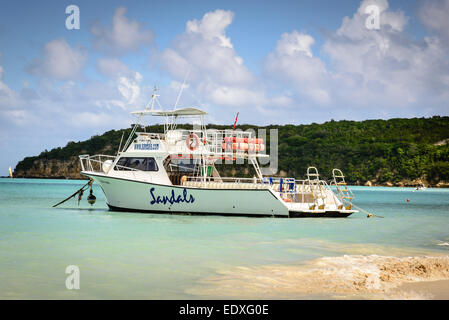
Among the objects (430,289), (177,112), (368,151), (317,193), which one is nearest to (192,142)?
(177,112)

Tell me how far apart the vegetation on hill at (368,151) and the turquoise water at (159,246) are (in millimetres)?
57300

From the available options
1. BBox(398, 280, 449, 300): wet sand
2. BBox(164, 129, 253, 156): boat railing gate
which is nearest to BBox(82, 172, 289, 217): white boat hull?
BBox(164, 129, 253, 156): boat railing gate

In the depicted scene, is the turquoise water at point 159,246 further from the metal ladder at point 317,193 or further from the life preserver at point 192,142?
the life preserver at point 192,142

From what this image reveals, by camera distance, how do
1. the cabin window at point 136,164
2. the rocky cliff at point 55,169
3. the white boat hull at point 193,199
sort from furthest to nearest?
1. the rocky cliff at point 55,169
2. the cabin window at point 136,164
3. the white boat hull at point 193,199

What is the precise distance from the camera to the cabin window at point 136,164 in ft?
59.9

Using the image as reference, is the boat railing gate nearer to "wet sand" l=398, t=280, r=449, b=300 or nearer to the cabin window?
the cabin window

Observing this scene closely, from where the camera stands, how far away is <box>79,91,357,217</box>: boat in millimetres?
17328

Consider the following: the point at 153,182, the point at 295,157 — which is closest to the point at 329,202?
the point at 153,182

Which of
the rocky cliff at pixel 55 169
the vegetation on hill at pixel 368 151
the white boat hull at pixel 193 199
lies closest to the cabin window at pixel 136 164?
the white boat hull at pixel 193 199

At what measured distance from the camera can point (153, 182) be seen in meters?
18.0

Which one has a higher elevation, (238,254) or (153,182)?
(153,182)
